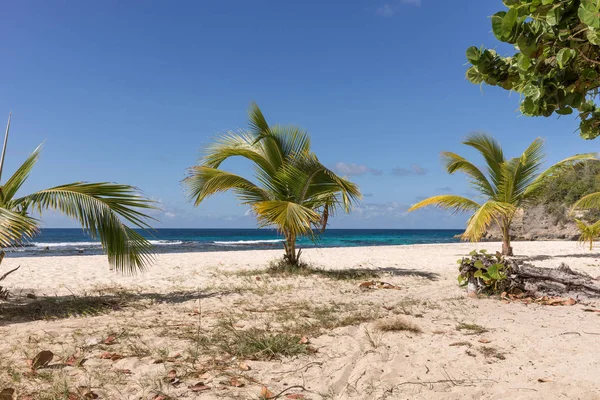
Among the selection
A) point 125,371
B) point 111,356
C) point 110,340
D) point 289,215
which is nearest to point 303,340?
point 125,371

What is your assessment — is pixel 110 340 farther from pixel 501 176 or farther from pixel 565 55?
pixel 501 176

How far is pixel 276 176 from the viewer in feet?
29.3

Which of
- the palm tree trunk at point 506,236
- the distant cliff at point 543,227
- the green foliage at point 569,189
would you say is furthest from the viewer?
the distant cliff at point 543,227

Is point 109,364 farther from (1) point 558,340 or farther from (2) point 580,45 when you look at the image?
(1) point 558,340

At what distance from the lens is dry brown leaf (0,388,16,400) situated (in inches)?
95.3

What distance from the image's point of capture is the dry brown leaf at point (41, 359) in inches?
115

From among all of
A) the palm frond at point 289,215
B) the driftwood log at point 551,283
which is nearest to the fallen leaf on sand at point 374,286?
the palm frond at point 289,215

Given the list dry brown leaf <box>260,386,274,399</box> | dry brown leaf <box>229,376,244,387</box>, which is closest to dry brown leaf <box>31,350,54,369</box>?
dry brown leaf <box>229,376,244,387</box>

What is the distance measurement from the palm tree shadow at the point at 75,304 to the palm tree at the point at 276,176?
252 centimetres

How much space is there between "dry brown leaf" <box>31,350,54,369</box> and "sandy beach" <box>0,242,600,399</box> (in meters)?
0.09

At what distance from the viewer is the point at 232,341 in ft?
11.6

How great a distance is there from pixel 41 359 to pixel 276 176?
6.36m

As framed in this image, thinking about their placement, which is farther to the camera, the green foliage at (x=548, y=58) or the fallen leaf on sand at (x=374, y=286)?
the fallen leaf on sand at (x=374, y=286)

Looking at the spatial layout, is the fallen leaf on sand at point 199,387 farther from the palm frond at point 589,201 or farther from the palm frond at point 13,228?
the palm frond at point 589,201
